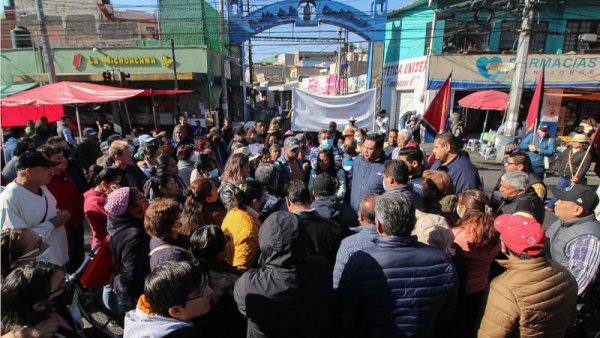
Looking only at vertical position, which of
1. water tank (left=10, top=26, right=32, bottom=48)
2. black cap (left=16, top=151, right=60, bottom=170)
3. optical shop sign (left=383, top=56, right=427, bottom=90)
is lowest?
black cap (left=16, top=151, right=60, bottom=170)

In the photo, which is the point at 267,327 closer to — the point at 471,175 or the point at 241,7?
the point at 471,175

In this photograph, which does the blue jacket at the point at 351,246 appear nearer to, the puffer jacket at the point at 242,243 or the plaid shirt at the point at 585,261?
the puffer jacket at the point at 242,243

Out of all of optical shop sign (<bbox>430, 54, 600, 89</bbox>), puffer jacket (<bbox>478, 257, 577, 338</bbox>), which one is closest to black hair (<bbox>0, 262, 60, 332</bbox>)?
puffer jacket (<bbox>478, 257, 577, 338</bbox>)

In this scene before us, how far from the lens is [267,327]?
2.03m

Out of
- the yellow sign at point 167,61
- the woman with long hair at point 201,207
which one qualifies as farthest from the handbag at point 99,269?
the yellow sign at point 167,61

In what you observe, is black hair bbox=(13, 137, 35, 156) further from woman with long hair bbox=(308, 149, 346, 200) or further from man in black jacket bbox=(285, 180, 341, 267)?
man in black jacket bbox=(285, 180, 341, 267)

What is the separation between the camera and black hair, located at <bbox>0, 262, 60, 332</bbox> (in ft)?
5.07

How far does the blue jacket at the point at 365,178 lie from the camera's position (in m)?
4.39

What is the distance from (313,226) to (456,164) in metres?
2.57

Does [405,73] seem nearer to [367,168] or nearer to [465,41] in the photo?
[465,41]

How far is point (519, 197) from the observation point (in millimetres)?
3443

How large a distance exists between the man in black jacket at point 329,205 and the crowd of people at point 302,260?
1 centimetres

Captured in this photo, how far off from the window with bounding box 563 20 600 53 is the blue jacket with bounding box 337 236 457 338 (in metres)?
22.1

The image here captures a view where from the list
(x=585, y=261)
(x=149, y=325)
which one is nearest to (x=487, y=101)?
(x=585, y=261)
